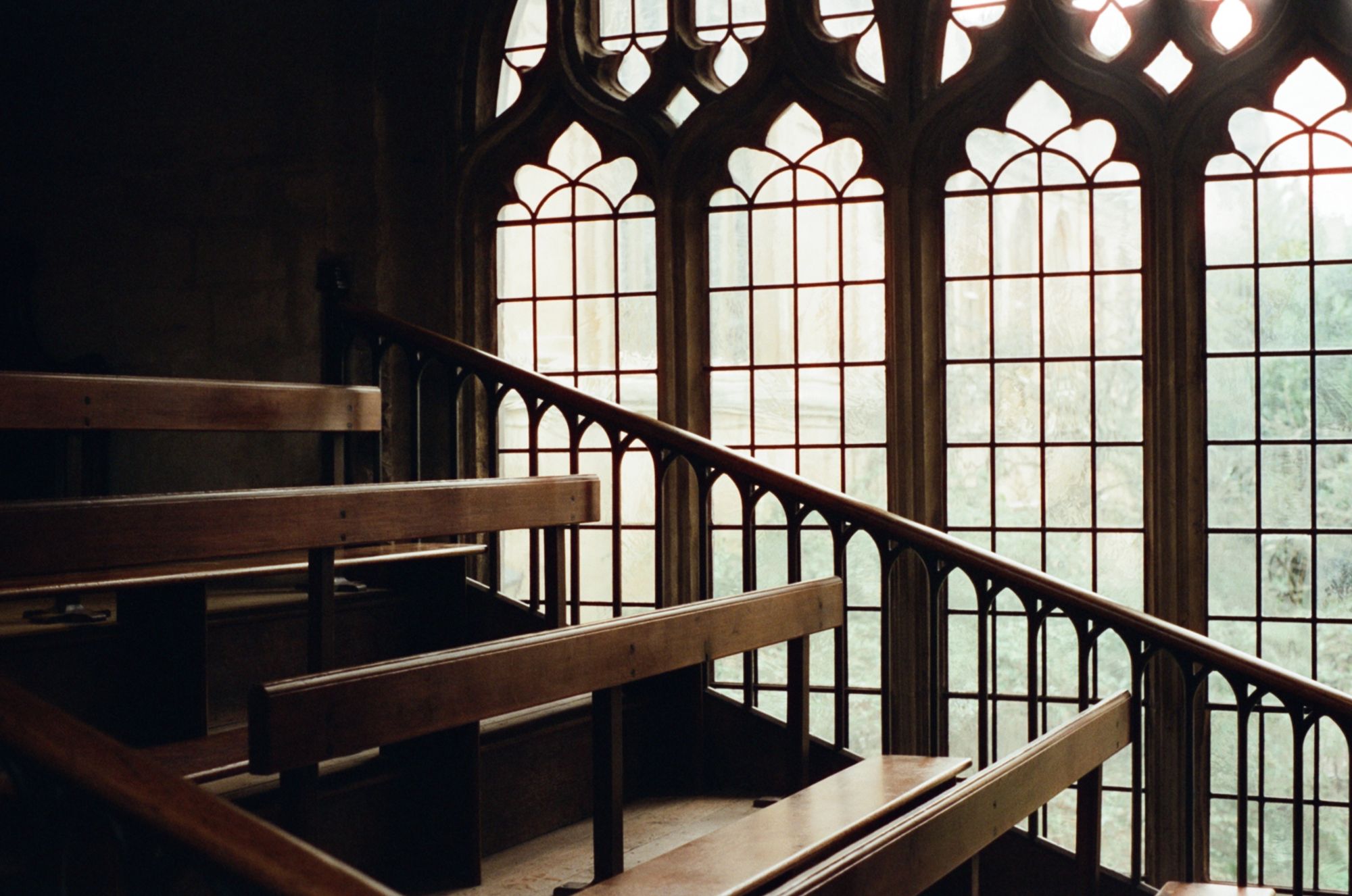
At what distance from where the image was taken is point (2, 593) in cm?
237

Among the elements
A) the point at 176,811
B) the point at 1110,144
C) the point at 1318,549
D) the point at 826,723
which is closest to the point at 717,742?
the point at 826,723

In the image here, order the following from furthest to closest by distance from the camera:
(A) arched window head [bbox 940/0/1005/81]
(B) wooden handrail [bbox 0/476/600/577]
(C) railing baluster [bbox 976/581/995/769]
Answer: (A) arched window head [bbox 940/0/1005/81]
(C) railing baluster [bbox 976/581/995/769]
(B) wooden handrail [bbox 0/476/600/577]

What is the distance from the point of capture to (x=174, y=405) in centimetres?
305

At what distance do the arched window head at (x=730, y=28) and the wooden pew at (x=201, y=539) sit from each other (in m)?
2.91

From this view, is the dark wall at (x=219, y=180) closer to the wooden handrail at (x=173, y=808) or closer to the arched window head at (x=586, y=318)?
the arched window head at (x=586, y=318)

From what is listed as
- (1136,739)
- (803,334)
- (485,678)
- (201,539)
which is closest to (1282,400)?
(803,334)

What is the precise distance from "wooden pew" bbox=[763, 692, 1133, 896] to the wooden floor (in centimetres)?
76

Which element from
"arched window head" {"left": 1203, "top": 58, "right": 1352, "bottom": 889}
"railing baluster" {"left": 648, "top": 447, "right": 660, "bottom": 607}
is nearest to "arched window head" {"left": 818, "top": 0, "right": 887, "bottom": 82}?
"arched window head" {"left": 1203, "top": 58, "right": 1352, "bottom": 889}

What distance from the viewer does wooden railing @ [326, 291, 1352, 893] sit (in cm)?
366

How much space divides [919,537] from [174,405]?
6.36 ft

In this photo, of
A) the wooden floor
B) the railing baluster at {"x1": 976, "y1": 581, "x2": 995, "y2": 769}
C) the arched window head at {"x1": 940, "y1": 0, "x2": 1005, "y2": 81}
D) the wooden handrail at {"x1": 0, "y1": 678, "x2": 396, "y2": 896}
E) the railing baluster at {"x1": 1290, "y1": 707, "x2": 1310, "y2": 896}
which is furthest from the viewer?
the arched window head at {"x1": 940, "y1": 0, "x2": 1005, "y2": 81}

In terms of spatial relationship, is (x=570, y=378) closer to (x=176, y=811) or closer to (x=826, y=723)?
(x=826, y=723)

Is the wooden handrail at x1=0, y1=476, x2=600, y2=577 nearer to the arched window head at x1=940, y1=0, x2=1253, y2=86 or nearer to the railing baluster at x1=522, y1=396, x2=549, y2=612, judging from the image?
the railing baluster at x1=522, y1=396, x2=549, y2=612

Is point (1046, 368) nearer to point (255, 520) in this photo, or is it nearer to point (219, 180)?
point (219, 180)
